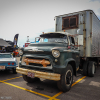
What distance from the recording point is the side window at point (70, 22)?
22.0ft

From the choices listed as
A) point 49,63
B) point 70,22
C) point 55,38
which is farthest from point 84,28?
point 49,63

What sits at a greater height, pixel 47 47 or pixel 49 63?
pixel 47 47

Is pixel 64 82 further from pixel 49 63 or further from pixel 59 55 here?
pixel 59 55

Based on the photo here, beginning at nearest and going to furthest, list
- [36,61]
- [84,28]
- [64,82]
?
[64,82]
[36,61]
[84,28]

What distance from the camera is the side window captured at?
22.0ft

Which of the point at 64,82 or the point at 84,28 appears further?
the point at 84,28

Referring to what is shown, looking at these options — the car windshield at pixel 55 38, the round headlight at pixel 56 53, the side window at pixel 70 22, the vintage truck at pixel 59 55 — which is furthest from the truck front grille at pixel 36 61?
the side window at pixel 70 22

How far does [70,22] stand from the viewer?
22.6ft

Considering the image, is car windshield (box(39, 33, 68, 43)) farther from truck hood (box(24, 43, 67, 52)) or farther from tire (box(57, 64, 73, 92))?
tire (box(57, 64, 73, 92))

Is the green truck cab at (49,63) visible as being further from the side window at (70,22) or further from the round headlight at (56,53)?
the side window at (70,22)

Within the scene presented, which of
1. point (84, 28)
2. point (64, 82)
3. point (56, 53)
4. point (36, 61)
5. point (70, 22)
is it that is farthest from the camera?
point (70, 22)

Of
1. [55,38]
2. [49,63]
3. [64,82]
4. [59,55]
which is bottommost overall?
[64,82]

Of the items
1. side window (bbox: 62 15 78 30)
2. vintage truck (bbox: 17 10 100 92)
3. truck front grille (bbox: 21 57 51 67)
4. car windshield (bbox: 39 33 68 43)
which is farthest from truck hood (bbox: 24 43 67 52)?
side window (bbox: 62 15 78 30)

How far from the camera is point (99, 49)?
8391mm
